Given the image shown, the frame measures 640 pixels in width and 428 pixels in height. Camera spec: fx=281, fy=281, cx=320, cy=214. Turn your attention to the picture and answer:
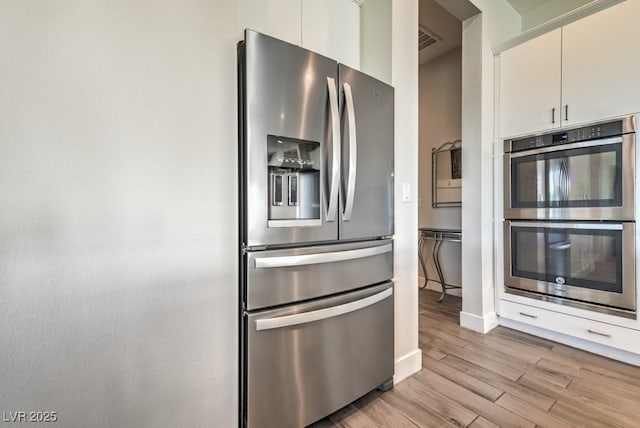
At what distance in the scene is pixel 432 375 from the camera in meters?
1.81

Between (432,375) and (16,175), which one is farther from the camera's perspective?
(432,375)

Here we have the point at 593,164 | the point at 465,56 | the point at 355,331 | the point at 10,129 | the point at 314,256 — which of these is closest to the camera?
the point at 10,129

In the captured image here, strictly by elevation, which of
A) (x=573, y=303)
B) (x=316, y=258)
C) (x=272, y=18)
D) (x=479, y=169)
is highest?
(x=272, y=18)

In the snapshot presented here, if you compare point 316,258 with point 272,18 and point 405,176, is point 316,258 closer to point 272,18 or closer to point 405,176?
point 405,176

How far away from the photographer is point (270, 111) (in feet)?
3.75

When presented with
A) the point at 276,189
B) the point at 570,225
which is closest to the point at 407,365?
the point at 276,189

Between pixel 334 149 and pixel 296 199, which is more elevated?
pixel 334 149

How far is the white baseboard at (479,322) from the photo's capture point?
244 centimetres

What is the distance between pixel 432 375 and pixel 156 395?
64.0 inches

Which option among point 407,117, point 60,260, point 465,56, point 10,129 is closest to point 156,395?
point 60,260

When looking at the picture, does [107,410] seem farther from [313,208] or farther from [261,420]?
[313,208]

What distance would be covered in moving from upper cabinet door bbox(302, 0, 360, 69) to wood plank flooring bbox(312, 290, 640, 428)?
2029 millimetres

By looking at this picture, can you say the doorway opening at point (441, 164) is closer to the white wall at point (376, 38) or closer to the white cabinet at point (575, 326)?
the white cabinet at point (575, 326)

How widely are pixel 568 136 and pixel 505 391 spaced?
6.23ft
